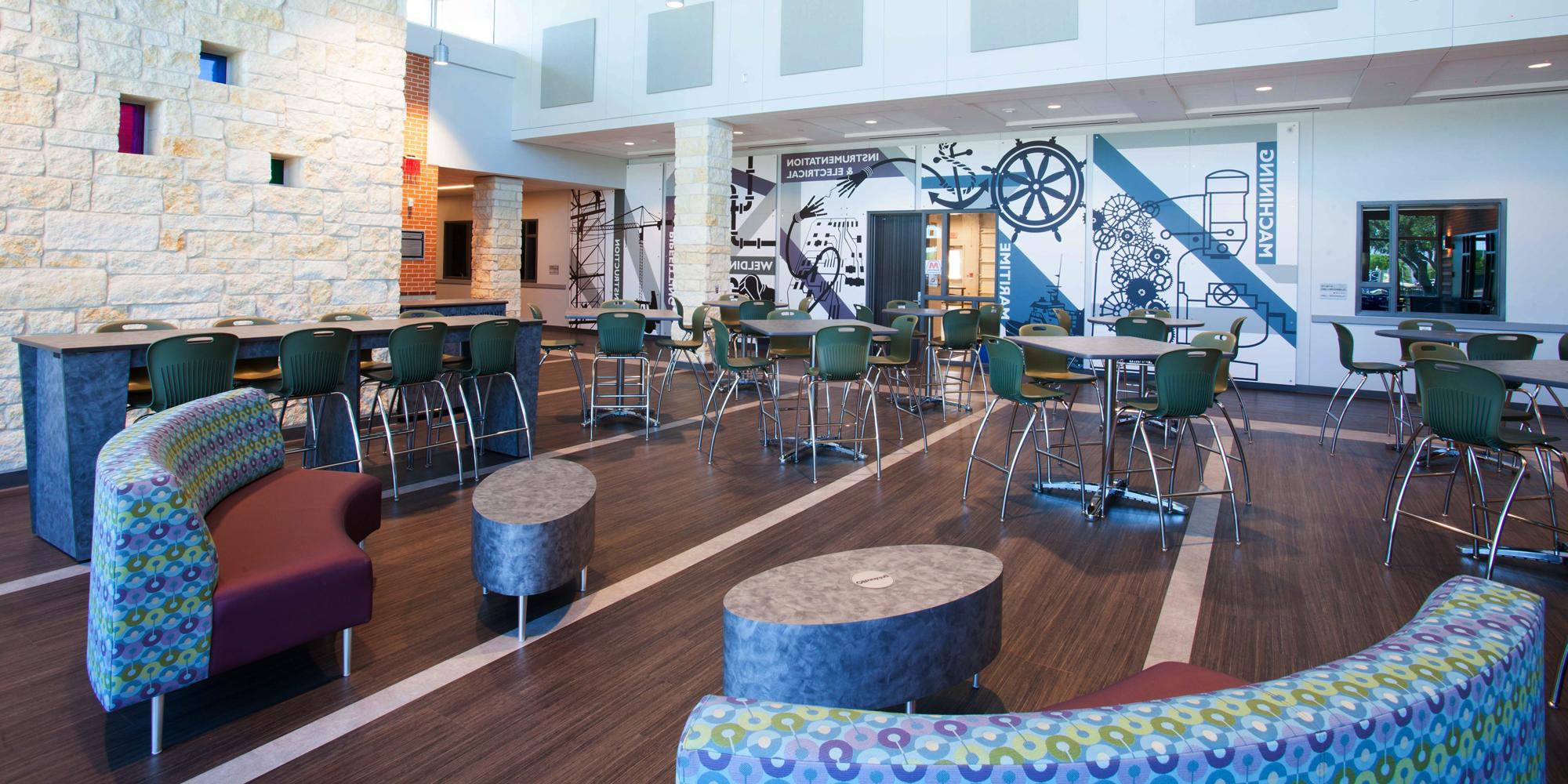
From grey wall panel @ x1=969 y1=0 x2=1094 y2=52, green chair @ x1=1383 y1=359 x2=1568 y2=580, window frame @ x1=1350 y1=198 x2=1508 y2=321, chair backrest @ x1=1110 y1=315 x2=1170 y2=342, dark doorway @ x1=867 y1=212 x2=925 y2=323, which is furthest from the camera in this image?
dark doorway @ x1=867 y1=212 x2=925 y2=323

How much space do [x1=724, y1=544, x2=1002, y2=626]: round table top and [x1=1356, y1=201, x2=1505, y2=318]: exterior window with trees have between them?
8.98m

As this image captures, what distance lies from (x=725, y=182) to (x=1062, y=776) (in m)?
10.7

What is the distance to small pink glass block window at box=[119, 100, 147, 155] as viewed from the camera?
556 cm

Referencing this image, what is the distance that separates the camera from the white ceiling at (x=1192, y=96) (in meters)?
7.41

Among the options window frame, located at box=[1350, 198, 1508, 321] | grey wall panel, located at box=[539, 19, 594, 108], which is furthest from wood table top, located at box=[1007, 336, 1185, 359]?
grey wall panel, located at box=[539, 19, 594, 108]

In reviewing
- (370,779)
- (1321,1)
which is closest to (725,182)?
(1321,1)

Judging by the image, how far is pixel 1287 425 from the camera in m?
7.67

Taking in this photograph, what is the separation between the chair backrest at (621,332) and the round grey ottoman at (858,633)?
451cm

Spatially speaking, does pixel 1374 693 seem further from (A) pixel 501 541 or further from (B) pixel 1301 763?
(A) pixel 501 541

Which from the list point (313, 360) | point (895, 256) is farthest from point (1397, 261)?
point (313, 360)

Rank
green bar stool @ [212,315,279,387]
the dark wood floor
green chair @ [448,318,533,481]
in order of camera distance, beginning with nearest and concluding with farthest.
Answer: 1. the dark wood floor
2. green bar stool @ [212,315,279,387]
3. green chair @ [448,318,533,481]

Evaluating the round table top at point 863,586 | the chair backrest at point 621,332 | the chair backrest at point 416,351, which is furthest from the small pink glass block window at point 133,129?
the round table top at point 863,586

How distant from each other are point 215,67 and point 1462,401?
752 centimetres

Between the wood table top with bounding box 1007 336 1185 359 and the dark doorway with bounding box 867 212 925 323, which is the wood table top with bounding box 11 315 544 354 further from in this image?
the dark doorway with bounding box 867 212 925 323
